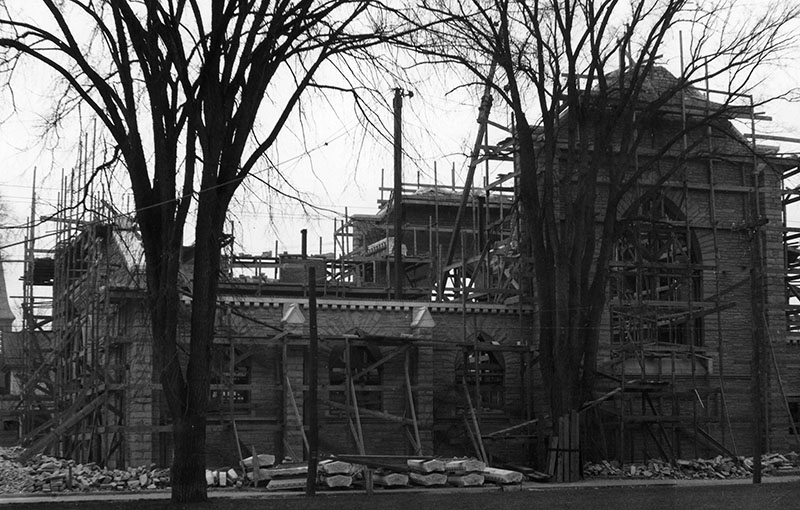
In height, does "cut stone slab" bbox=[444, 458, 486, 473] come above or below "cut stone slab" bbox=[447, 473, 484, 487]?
above

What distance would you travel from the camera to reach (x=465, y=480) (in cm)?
2705

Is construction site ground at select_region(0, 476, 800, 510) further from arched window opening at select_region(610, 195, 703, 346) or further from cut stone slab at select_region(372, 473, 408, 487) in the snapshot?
arched window opening at select_region(610, 195, 703, 346)

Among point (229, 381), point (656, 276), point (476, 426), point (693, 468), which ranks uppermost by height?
point (656, 276)

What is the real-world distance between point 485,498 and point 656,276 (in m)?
12.9

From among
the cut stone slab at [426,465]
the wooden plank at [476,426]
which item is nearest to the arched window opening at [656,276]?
the wooden plank at [476,426]

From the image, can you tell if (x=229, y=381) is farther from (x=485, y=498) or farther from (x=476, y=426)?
(x=485, y=498)

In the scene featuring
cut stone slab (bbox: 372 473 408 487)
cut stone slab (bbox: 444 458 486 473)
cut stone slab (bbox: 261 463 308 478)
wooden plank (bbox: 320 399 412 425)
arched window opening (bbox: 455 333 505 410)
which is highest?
arched window opening (bbox: 455 333 505 410)

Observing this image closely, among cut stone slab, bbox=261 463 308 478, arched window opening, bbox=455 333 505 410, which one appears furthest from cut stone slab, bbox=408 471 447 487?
arched window opening, bbox=455 333 505 410

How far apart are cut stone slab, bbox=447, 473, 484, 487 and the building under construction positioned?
3348 millimetres

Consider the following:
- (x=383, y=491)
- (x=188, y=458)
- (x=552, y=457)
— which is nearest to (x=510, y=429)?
(x=552, y=457)

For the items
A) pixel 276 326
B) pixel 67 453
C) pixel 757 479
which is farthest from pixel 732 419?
pixel 67 453

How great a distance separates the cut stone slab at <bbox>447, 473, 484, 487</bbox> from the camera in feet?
88.6

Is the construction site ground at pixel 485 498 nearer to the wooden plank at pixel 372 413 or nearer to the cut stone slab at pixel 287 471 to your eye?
the cut stone slab at pixel 287 471

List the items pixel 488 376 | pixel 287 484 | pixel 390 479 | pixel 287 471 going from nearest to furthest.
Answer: pixel 287 484 < pixel 287 471 < pixel 390 479 < pixel 488 376
